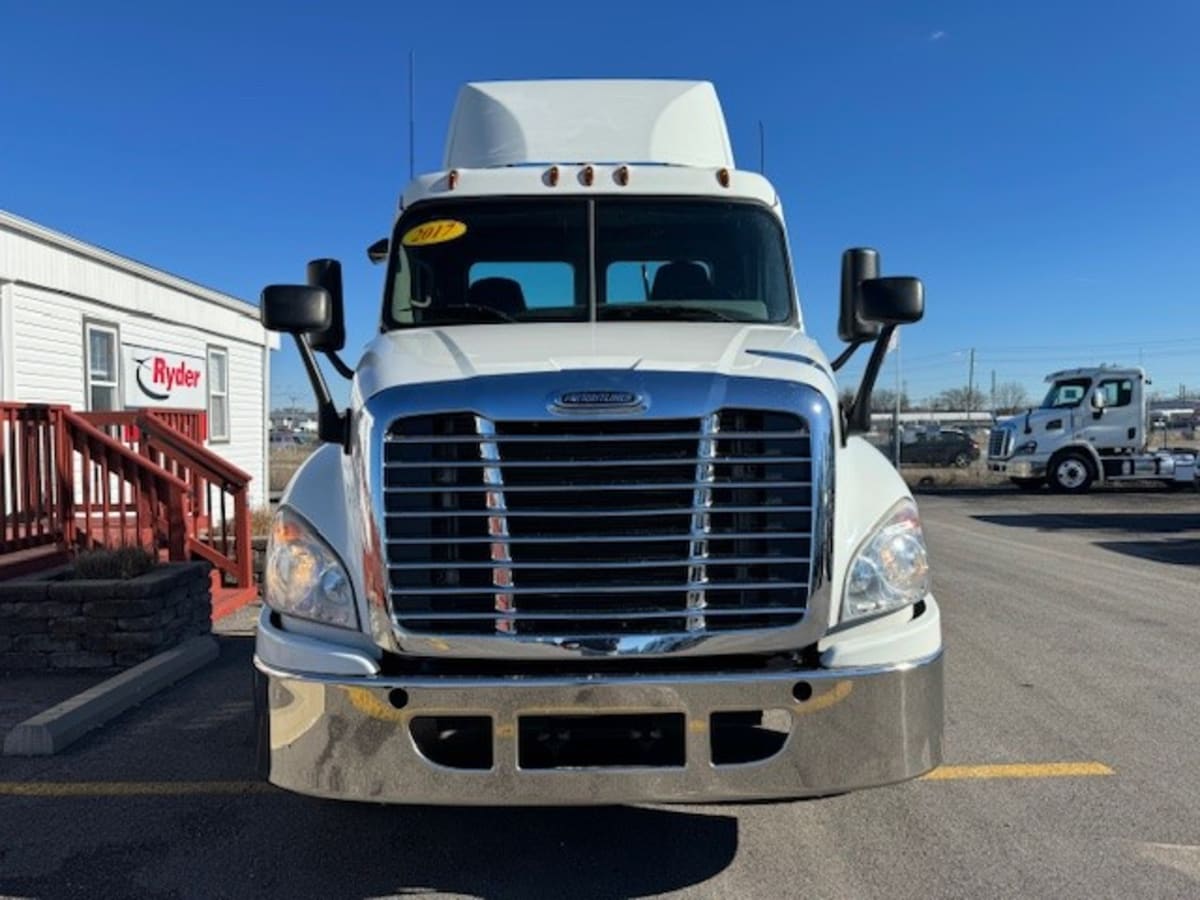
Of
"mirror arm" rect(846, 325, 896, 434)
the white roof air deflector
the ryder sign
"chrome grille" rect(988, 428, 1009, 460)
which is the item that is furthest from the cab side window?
"mirror arm" rect(846, 325, 896, 434)

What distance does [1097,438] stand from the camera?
24.3 m

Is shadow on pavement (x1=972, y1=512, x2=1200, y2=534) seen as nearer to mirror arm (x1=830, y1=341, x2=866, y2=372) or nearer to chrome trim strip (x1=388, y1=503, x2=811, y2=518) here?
mirror arm (x1=830, y1=341, x2=866, y2=372)

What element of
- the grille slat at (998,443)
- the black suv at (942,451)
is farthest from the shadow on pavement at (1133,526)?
the black suv at (942,451)

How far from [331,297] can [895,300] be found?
8.29 feet

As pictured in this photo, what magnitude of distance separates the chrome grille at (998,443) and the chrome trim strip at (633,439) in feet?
81.3

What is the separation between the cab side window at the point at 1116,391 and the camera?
950 inches

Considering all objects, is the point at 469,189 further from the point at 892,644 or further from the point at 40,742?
the point at 40,742

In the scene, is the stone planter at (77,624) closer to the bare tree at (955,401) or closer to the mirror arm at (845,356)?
the mirror arm at (845,356)

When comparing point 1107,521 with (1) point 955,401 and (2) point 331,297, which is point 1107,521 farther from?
(1) point 955,401

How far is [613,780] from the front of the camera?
2.78 m

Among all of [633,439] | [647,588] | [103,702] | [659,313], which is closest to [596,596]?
[647,588]

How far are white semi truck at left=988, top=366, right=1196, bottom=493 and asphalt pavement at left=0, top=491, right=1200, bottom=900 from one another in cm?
2061

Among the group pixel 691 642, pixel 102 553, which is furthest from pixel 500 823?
pixel 102 553

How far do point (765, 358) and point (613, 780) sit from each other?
151cm
